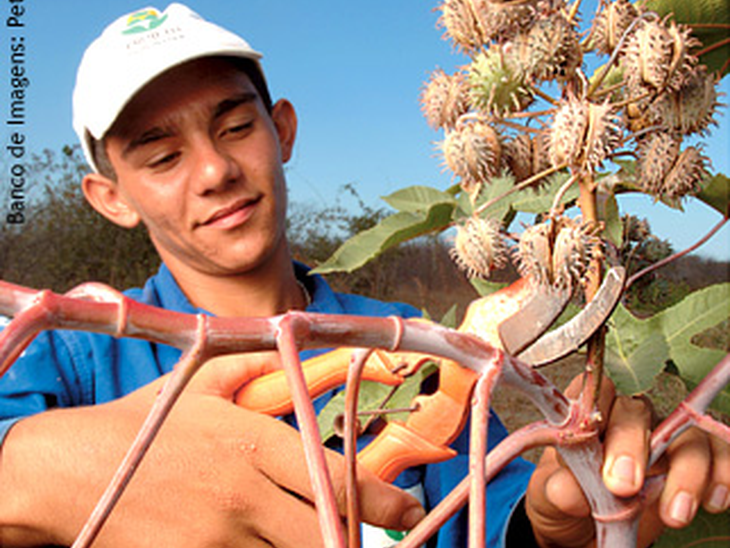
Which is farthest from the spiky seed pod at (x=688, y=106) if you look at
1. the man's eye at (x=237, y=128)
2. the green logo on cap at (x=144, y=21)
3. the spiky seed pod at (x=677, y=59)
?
the green logo on cap at (x=144, y=21)

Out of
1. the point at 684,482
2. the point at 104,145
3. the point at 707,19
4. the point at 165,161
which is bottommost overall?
the point at 684,482

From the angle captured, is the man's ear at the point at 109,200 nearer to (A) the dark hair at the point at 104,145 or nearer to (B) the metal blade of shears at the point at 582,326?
(A) the dark hair at the point at 104,145

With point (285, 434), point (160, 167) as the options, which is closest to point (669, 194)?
point (285, 434)

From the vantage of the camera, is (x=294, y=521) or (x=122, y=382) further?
(x=122, y=382)

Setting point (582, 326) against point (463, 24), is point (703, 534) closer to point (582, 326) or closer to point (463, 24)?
point (582, 326)

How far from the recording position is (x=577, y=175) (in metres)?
0.55

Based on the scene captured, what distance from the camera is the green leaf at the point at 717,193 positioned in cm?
69

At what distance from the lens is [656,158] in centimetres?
Answer: 58

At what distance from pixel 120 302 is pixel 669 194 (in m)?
0.50

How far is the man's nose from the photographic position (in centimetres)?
114

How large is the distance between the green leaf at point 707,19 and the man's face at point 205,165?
28.9 inches

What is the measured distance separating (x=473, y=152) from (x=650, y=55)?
0.17 m

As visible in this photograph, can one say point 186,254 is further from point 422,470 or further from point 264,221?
point 422,470

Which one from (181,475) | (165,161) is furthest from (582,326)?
(165,161)
